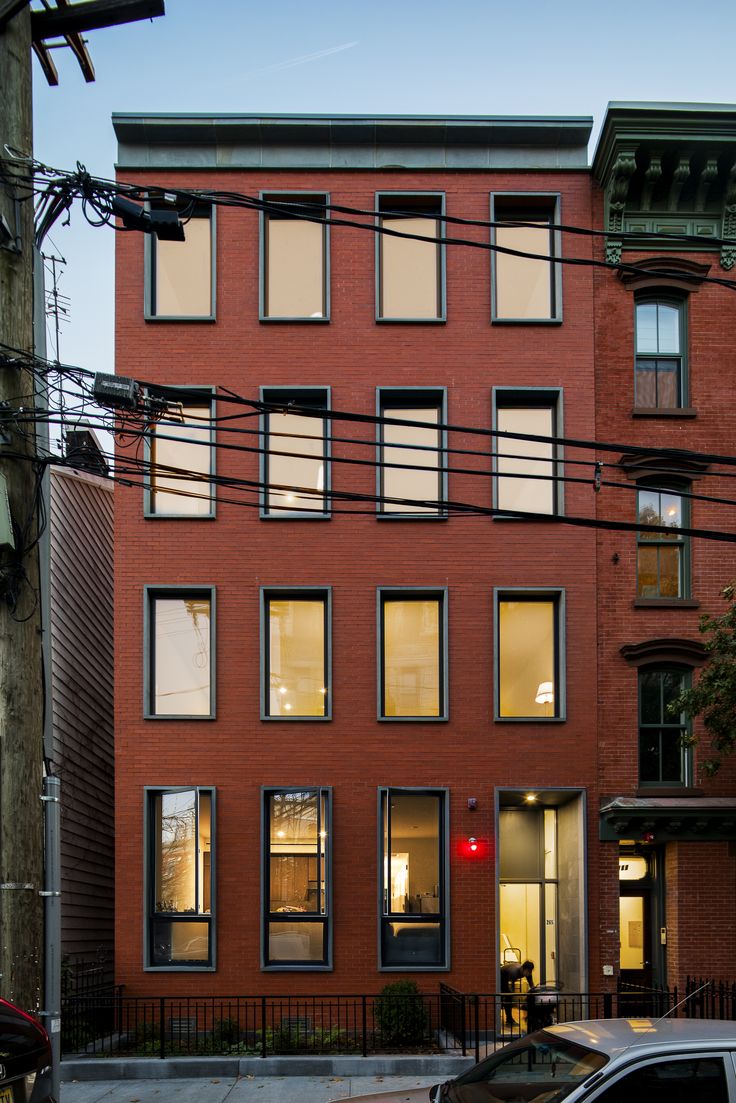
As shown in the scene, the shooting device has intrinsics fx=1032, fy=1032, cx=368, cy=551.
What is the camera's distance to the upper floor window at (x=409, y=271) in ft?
57.6

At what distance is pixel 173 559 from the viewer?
1688 centimetres

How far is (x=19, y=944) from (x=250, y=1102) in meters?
6.01

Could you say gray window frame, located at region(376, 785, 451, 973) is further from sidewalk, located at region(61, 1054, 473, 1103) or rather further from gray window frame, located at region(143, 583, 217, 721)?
gray window frame, located at region(143, 583, 217, 721)

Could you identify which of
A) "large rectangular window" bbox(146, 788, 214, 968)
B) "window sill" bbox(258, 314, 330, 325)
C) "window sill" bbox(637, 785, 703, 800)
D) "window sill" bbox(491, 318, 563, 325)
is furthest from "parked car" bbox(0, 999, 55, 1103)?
"window sill" bbox(491, 318, 563, 325)

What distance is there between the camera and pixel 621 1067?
630cm

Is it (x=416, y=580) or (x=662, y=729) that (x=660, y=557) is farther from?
(x=416, y=580)

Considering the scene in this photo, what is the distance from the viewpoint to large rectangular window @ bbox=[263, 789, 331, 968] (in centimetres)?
1602

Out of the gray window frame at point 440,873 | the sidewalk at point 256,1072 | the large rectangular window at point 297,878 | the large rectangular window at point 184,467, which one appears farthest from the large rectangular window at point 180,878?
the large rectangular window at point 184,467

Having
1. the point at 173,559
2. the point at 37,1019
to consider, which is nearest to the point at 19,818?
the point at 37,1019

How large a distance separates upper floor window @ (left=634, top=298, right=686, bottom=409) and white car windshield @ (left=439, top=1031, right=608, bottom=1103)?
12.1 metres

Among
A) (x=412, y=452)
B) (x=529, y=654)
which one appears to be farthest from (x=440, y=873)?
(x=412, y=452)

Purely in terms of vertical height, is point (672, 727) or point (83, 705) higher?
point (83, 705)

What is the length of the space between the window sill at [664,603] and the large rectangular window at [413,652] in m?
3.17

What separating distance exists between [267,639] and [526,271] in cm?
767
